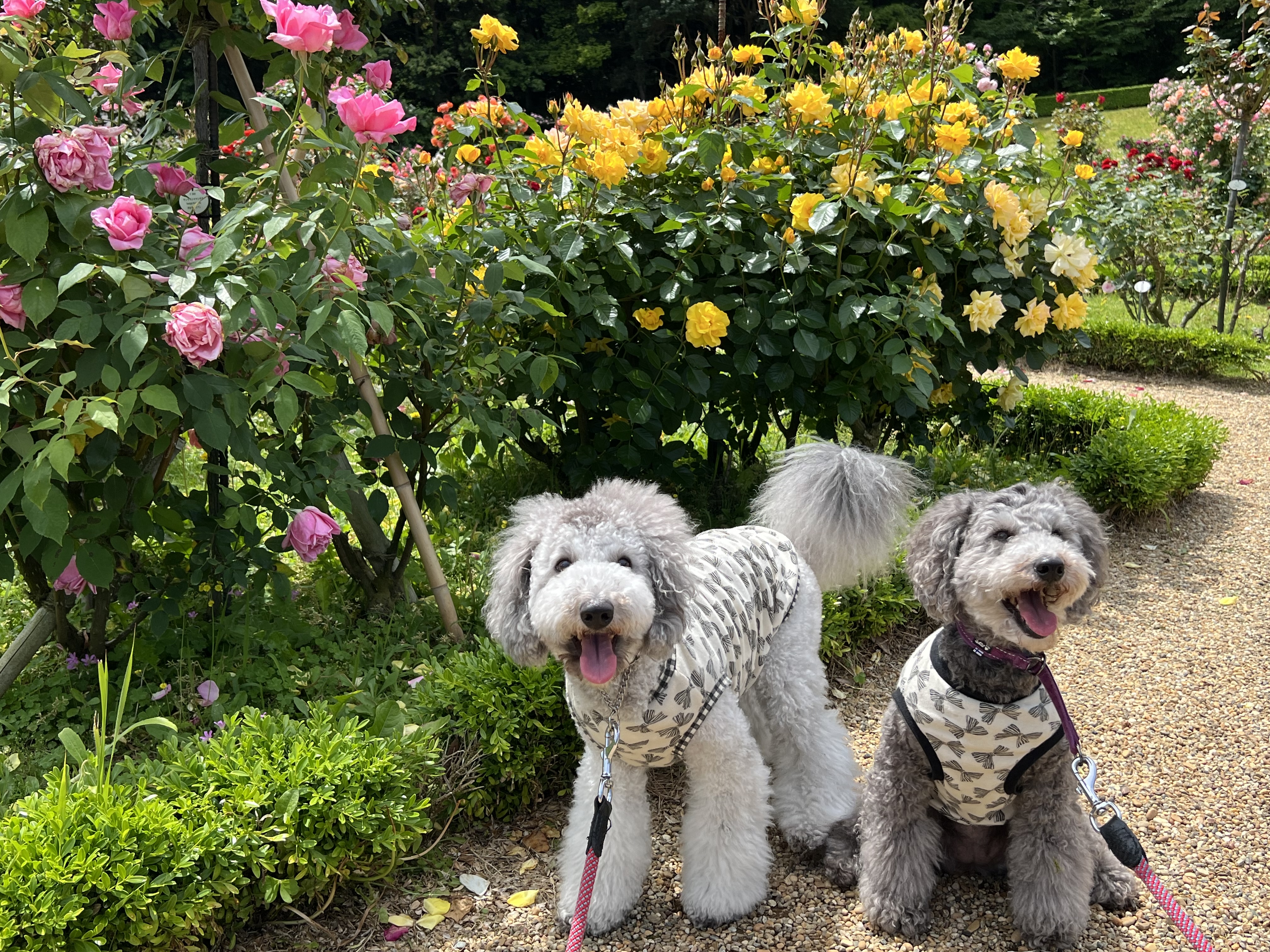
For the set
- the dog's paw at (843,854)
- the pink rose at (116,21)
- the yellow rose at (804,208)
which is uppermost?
the pink rose at (116,21)

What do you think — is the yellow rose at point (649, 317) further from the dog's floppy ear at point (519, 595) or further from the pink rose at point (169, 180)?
the pink rose at point (169, 180)

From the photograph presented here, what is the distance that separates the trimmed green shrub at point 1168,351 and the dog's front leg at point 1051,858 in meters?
5.79

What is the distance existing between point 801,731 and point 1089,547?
0.94 m

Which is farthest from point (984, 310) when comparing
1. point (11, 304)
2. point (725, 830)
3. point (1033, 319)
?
point (11, 304)

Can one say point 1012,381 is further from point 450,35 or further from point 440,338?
point 450,35

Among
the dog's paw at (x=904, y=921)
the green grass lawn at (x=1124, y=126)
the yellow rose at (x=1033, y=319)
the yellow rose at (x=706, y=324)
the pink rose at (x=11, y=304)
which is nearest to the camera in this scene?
the pink rose at (x=11, y=304)

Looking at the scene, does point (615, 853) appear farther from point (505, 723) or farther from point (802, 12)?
point (802, 12)

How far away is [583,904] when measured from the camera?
1.91 m

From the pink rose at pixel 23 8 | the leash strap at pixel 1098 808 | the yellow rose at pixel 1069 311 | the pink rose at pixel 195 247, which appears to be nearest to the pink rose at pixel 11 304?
the pink rose at pixel 195 247

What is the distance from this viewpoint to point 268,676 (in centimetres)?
272

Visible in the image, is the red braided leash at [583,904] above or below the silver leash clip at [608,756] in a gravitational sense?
below

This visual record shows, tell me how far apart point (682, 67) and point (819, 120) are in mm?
578

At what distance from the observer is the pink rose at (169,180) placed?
2385 millimetres

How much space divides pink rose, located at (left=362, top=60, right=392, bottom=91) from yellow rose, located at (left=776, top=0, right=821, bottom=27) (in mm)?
1529
